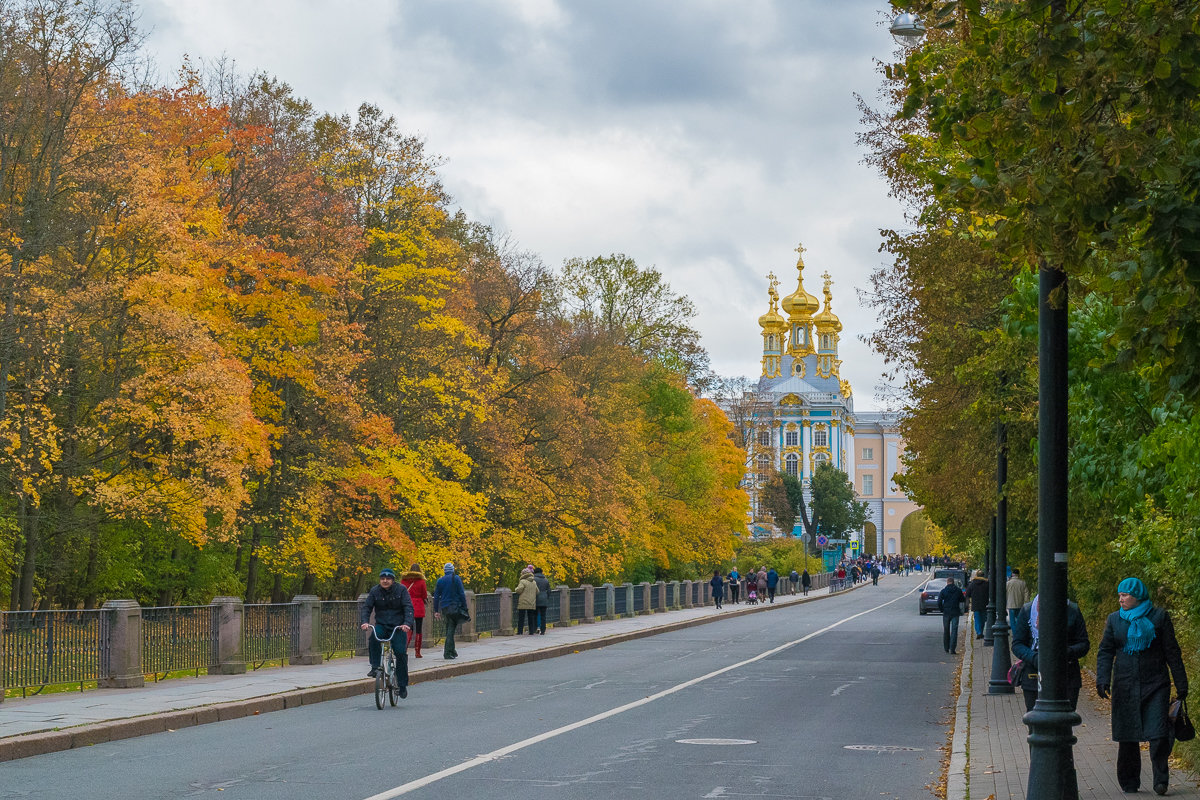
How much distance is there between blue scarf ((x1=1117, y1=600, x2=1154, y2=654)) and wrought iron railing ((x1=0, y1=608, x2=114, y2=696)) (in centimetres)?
1266

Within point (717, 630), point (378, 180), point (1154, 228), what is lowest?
point (717, 630)

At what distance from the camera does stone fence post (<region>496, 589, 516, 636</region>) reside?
118ft

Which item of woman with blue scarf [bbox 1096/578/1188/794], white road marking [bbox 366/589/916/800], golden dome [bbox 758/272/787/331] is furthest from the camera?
golden dome [bbox 758/272/787/331]

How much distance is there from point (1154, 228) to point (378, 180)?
37248 millimetres

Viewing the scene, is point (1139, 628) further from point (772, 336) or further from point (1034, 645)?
point (772, 336)

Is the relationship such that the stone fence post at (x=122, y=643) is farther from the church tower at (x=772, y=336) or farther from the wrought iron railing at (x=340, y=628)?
the church tower at (x=772, y=336)

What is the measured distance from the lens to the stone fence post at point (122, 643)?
765 inches

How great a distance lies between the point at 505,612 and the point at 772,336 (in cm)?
13590

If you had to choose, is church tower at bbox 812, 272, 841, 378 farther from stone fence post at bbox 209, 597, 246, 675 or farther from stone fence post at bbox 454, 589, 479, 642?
stone fence post at bbox 209, 597, 246, 675

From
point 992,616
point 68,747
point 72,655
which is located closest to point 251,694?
point 72,655

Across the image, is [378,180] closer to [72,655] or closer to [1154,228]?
[72,655]

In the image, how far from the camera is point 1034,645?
47.4 ft

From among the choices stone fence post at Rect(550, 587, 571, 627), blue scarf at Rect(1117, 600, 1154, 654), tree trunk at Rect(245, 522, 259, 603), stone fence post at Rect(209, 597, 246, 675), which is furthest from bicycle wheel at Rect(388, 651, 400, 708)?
stone fence post at Rect(550, 587, 571, 627)

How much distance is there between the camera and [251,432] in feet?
108
